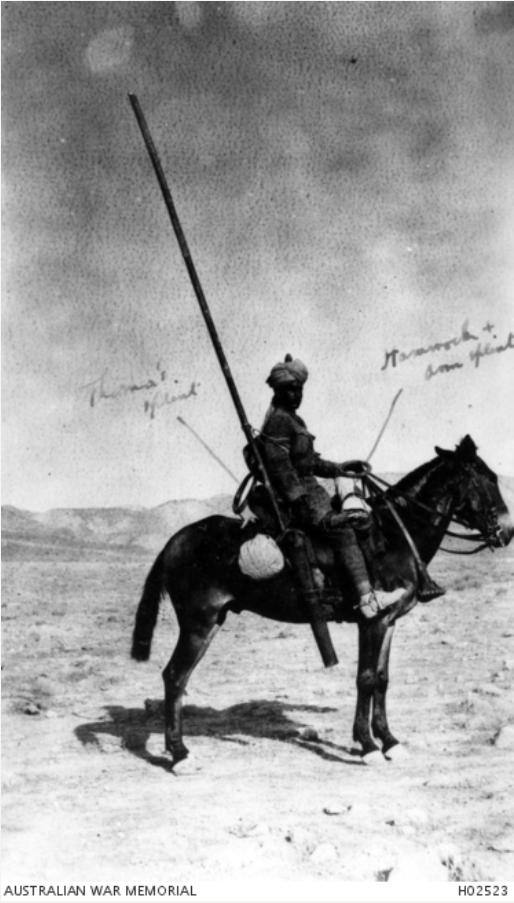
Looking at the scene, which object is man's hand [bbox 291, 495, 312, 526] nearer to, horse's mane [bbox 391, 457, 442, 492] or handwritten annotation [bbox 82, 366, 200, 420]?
horse's mane [bbox 391, 457, 442, 492]

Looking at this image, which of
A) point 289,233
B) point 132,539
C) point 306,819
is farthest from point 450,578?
point 306,819

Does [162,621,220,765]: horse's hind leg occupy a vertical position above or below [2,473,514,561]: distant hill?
below

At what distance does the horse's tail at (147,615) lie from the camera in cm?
688

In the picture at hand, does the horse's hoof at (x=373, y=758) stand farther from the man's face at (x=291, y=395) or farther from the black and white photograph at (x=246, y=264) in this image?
the man's face at (x=291, y=395)

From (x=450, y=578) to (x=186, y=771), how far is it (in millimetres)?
9852

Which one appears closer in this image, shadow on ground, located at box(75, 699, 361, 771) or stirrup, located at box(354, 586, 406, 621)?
stirrup, located at box(354, 586, 406, 621)

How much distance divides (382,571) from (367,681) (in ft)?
2.71

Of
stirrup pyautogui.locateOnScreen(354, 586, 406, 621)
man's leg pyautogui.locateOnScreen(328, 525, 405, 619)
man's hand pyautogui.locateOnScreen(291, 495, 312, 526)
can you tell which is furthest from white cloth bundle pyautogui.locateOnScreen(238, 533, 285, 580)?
stirrup pyautogui.locateOnScreen(354, 586, 406, 621)

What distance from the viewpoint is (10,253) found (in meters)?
7.97

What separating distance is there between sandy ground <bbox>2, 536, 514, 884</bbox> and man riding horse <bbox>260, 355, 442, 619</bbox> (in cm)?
131

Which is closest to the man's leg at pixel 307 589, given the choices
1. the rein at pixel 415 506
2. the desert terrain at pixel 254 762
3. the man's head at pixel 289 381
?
the rein at pixel 415 506

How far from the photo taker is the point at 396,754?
21.6 feet

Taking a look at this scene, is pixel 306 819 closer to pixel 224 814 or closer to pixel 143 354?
pixel 224 814

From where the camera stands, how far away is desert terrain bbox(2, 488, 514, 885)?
18.4ft
